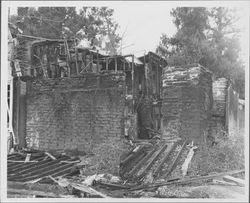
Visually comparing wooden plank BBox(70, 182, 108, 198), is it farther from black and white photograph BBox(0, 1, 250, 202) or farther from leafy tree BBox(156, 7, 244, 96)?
leafy tree BBox(156, 7, 244, 96)

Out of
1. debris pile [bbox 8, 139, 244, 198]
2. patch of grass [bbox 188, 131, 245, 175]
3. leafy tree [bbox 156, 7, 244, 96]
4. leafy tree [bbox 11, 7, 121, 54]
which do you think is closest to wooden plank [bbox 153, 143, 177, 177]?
debris pile [bbox 8, 139, 244, 198]

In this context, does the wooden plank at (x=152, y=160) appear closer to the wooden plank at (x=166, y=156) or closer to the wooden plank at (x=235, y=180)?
the wooden plank at (x=166, y=156)

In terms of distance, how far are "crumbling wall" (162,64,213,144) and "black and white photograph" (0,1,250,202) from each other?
16 mm

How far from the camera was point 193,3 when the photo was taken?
4.73 meters

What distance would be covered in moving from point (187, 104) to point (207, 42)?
104cm

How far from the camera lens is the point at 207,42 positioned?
5.20 meters

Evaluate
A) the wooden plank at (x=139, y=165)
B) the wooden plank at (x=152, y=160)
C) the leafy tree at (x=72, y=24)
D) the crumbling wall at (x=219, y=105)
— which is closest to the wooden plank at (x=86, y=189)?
the wooden plank at (x=139, y=165)

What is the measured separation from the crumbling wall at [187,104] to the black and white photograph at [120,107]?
16 mm

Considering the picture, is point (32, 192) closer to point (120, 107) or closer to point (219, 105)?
point (120, 107)

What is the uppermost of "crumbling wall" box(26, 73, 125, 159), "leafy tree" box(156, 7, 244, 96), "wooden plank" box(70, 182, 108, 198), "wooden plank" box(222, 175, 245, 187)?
"leafy tree" box(156, 7, 244, 96)

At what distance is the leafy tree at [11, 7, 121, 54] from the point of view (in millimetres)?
4949

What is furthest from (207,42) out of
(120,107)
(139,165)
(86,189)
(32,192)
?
(32,192)

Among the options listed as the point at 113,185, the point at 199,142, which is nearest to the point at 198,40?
the point at 199,142

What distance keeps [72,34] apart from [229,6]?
105 inches
